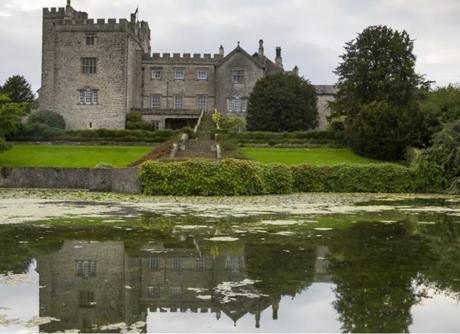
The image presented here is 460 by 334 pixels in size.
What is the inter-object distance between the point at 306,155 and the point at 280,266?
126ft

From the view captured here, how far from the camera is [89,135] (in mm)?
57312

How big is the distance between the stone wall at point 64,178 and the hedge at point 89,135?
21.3 meters

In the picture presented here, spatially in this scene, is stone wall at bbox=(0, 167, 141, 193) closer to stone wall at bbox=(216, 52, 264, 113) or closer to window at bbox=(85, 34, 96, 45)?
window at bbox=(85, 34, 96, 45)

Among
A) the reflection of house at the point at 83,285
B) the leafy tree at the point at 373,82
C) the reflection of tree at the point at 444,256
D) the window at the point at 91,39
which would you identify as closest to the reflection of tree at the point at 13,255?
the reflection of house at the point at 83,285

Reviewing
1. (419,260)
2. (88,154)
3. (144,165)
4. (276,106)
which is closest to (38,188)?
(144,165)

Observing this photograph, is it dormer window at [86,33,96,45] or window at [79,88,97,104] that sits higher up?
dormer window at [86,33,96,45]

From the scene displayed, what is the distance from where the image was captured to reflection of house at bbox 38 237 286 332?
820cm

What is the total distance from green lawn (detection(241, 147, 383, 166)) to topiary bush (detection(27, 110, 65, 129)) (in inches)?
828

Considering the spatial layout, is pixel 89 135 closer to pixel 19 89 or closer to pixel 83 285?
pixel 19 89

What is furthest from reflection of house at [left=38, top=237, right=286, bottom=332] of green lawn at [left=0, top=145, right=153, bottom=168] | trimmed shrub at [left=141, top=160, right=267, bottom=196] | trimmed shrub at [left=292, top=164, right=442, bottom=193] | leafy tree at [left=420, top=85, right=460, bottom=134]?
leafy tree at [left=420, top=85, right=460, bottom=134]

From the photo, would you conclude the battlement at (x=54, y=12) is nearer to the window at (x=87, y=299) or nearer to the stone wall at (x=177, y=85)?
the stone wall at (x=177, y=85)

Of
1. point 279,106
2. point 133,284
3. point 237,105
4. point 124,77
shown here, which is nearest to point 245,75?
point 237,105

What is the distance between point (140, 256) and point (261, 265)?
7.76 feet

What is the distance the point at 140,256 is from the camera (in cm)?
1215
